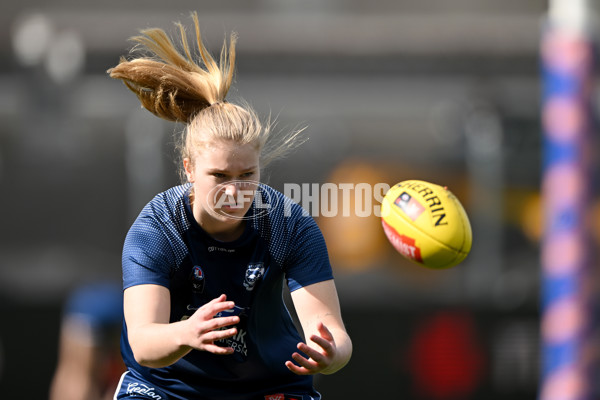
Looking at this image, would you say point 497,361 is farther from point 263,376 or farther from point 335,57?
point 263,376

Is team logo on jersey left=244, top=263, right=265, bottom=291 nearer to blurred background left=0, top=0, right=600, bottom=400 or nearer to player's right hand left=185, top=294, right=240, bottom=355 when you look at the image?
player's right hand left=185, top=294, right=240, bottom=355

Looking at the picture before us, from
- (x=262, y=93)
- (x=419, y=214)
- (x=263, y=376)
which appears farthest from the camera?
(x=262, y=93)

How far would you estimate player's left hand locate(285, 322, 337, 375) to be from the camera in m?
2.90

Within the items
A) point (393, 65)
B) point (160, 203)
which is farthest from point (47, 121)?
point (160, 203)

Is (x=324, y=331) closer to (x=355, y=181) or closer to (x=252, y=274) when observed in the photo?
(x=252, y=274)

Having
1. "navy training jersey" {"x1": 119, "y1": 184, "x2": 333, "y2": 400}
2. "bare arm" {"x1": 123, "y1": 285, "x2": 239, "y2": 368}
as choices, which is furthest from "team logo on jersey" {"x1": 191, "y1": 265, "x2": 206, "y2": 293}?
"bare arm" {"x1": 123, "y1": 285, "x2": 239, "y2": 368}

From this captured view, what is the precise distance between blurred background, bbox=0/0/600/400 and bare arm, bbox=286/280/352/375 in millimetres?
4928

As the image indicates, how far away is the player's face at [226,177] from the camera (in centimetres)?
313

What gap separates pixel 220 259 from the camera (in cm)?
332

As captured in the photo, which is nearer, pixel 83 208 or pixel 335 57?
pixel 83 208

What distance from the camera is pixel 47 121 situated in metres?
9.09

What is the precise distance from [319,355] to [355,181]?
592 cm

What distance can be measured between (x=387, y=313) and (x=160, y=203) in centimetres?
561

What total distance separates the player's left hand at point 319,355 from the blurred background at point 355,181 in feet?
17.5
